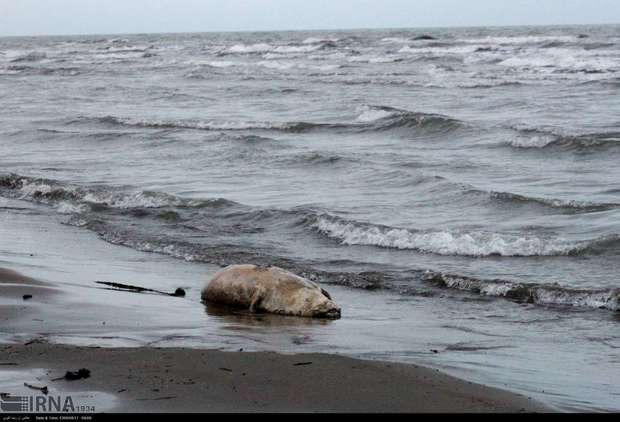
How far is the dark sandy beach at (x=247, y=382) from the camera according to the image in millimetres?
4504

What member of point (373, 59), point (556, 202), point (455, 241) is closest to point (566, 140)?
point (556, 202)

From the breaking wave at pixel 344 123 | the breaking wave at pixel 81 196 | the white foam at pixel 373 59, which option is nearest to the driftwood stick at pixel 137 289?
the breaking wave at pixel 81 196

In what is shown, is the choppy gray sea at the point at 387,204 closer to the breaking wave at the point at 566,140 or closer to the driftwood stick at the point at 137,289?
the breaking wave at the point at 566,140

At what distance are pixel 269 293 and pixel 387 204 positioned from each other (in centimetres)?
512

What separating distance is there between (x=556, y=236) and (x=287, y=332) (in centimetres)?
466

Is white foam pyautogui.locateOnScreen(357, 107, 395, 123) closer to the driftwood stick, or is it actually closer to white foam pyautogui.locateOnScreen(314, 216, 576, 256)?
white foam pyautogui.locateOnScreen(314, 216, 576, 256)

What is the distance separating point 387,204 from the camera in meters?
12.2

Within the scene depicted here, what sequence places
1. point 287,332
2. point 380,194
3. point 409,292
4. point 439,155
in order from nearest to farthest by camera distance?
point 287,332, point 409,292, point 380,194, point 439,155

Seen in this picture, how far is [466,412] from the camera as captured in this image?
4.50m

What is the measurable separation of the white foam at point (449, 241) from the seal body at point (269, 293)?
2.85 metres

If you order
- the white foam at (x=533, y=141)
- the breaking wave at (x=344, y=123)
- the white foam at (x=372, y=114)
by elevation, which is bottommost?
the white foam at (x=533, y=141)

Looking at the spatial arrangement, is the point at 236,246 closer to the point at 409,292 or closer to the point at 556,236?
the point at 409,292

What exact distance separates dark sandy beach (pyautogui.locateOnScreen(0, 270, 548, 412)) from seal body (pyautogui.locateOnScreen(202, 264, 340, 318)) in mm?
1655

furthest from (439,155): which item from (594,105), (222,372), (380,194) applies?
(222,372)
